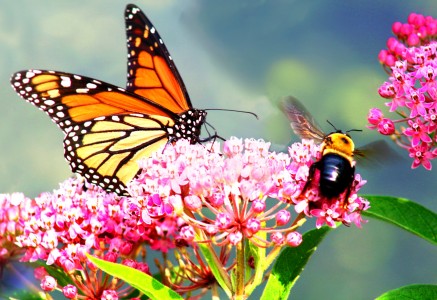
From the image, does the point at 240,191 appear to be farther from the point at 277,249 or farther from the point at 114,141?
the point at 114,141

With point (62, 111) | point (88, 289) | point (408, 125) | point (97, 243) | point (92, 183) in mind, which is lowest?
point (88, 289)

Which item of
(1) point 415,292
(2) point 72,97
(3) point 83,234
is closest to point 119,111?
(2) point 72,97

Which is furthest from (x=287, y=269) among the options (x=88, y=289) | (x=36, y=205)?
(x=36, y=205)

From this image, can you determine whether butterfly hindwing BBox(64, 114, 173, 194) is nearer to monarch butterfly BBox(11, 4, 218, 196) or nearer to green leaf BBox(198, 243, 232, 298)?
monarch butterfly BBox(11, 4, 218, 196)

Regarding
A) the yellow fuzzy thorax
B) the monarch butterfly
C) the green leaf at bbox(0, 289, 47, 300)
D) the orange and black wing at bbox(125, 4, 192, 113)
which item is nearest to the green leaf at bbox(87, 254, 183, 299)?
the yellow fuzzy thorax

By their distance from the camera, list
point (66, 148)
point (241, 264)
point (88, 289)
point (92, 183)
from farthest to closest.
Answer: point (66, 148)
point (92, 183)
point (88, 289)
point (241, 264)

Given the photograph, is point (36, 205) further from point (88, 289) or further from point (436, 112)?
point (436, 112)
